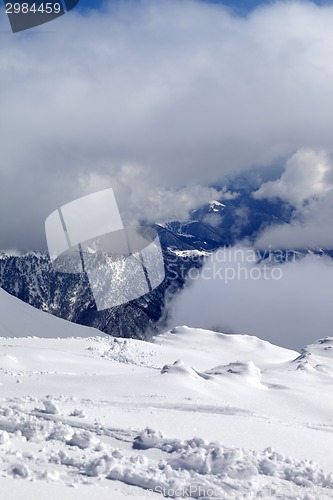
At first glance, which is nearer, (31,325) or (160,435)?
(160,435)

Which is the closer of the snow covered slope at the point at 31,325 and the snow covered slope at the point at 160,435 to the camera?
the snow covered slope at the point at 160,435

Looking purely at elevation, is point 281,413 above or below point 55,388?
below

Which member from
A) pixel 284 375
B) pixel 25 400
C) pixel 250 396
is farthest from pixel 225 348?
pixel 25 400

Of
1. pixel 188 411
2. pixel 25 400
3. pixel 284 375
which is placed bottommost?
pixel 284 375

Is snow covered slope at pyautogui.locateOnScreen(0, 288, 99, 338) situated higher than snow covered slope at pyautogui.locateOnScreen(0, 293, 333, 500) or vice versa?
snow covered slope at pyautogui.locateOnScreen(0, 293, 333, 500)

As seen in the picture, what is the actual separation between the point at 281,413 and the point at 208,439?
6761 mm

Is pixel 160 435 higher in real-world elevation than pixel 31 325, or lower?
higher

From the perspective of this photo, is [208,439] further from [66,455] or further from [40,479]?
[40,479]

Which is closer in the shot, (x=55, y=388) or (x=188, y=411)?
(x=188, y=411)

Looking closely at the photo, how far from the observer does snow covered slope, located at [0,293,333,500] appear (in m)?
10.3

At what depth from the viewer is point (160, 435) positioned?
1289 cm

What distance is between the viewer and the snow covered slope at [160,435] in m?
10.3

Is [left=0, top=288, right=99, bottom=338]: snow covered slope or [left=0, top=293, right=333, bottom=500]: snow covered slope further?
[left=0, top=288, right=99, bottom=338]: snow covered slope

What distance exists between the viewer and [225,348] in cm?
5641
